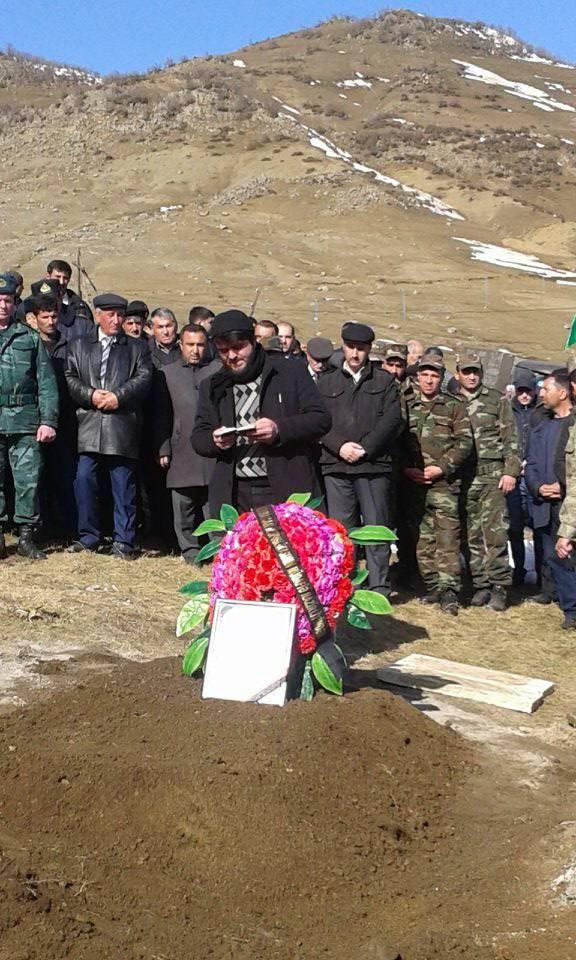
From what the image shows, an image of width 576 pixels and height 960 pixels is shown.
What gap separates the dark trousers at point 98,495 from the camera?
31.5ft

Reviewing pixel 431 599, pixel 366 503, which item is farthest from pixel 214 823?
pixel 431 599

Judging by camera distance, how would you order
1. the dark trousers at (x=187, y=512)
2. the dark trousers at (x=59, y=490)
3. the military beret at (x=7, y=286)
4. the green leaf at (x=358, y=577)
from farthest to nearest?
the dark trousers at (x=59, y=490) < the dark trousers at (x=187, y=512) < the military beret at (x=7, y=286) < the green leaf at (x=358, y=577)

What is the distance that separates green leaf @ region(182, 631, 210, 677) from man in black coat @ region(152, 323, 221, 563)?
153 inches

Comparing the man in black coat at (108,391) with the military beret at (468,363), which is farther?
the military beret at (468,363)

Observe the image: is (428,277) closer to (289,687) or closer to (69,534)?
(69,534)

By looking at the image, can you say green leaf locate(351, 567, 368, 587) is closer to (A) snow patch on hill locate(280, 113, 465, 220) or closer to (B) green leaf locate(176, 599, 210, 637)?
(B) green leaf locate(176, 599, 210, 637)

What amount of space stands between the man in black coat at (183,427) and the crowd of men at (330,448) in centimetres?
1

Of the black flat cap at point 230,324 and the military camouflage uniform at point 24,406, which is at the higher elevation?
the black flat cap at point 230,324

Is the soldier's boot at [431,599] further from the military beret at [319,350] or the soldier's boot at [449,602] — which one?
the military beret at [319,350]

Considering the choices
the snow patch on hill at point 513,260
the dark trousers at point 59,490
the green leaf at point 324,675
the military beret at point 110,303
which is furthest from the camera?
the snow patch on hill at point 513,260

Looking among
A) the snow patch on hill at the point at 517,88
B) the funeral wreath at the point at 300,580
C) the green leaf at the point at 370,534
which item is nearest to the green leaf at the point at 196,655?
the funeral wreath at the point at 300,580

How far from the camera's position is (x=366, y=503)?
885cm

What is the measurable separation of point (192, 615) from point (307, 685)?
2.33 ft

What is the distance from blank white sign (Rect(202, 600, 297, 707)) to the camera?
551 centimetres
